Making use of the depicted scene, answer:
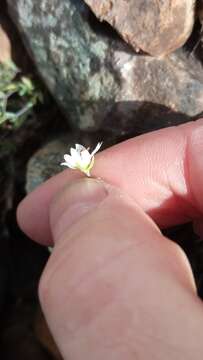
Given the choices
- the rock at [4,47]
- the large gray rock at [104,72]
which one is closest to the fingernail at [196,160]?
the large gray rock at [104,72]

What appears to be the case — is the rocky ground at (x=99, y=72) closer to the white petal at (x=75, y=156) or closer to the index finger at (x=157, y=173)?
the index finger at (x=157, y=173)

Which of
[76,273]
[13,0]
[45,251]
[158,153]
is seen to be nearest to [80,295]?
[76,273]

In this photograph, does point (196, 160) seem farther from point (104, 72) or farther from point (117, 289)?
point (117, 289)

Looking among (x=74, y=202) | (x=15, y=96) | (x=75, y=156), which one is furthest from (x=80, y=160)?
(x=15, y=96)

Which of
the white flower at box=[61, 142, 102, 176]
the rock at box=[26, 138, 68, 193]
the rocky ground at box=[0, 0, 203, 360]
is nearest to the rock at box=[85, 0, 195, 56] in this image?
the rocky ground at box=[0, 0, 203, 360]

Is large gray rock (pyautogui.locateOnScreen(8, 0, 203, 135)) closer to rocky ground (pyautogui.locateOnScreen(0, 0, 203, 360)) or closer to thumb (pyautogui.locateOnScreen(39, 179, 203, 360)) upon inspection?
rocky ground (pyautogui.locateOnScreen(0, 0, 203, 360))
